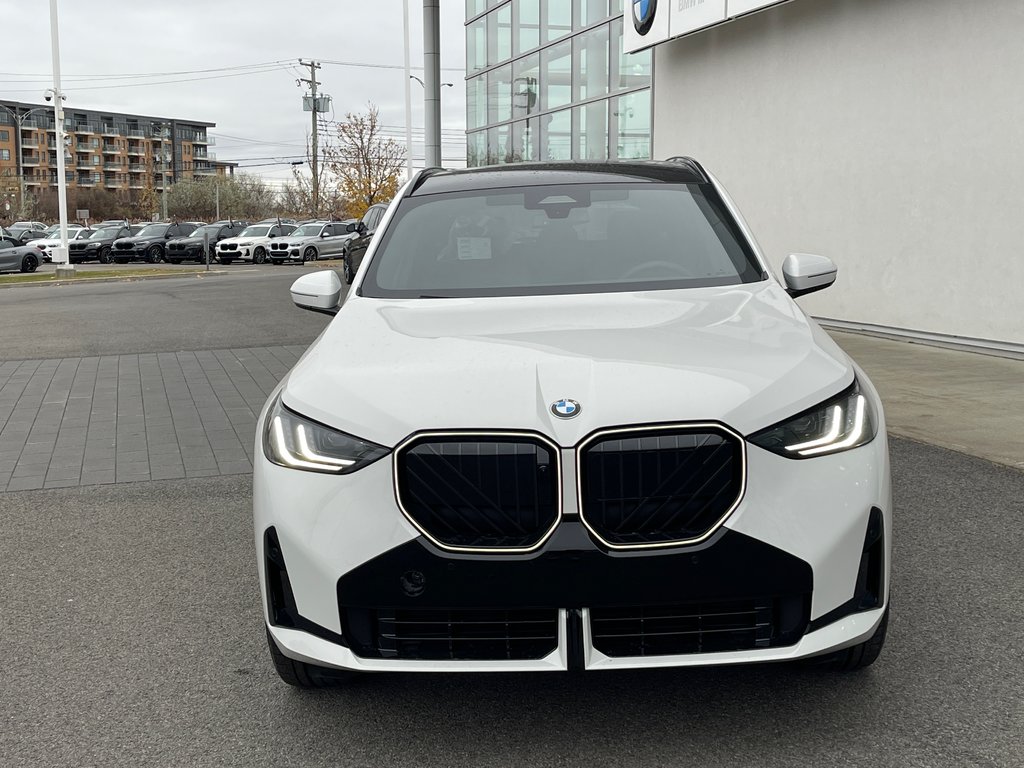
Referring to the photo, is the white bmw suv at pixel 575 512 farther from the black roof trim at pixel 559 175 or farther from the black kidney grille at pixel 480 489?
the black roof trim at pixel 559 175

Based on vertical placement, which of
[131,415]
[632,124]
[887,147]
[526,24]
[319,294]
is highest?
[526,24]

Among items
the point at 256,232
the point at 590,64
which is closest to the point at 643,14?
the point at 590,64

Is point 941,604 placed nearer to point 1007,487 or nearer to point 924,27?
point 1007,487

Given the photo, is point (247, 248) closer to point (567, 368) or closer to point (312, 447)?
point (312, 447)

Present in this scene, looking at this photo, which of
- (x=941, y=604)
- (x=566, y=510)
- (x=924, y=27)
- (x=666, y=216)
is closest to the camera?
(x=566, y=510)

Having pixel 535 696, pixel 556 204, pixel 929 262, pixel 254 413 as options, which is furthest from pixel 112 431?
pixel 929 262

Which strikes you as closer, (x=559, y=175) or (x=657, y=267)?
(x=657, y=267)

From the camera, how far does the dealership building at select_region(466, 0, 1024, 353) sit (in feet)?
36.5

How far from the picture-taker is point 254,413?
829 centimetres

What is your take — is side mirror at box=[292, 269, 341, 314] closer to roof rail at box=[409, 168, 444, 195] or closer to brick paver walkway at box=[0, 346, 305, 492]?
roof rail at box=[409, 168, 444, 195]

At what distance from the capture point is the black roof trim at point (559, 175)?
475cm

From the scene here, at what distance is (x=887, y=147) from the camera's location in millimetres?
12648

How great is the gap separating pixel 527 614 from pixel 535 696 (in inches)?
24.4

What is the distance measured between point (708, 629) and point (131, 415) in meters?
6.49
